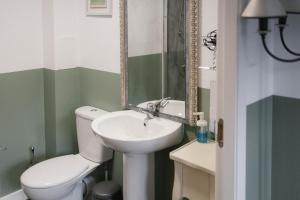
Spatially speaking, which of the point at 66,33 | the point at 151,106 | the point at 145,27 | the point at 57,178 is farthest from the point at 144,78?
the point at 57,178

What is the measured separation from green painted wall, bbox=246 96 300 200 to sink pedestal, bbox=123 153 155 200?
82 cm

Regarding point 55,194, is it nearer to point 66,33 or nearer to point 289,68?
point 66,33

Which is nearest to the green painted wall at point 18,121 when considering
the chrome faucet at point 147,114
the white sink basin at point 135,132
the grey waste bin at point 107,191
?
the grey waste bin at point 107,191

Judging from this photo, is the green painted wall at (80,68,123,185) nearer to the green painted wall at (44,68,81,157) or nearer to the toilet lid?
the green painted wall at (44,68,81,157)

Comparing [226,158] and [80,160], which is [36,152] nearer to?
[80,160]

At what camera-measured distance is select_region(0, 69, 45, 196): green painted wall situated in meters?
2.70

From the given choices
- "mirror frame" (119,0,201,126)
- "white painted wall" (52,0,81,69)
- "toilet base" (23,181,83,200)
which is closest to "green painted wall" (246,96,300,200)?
"mirror frame" (119,0,201,126)

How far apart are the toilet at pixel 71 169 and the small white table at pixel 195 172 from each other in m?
0.85

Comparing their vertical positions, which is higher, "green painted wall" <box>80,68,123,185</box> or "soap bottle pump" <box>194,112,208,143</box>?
"green painted wall" <box>80,68,123,185</box>

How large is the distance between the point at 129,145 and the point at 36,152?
1237mm

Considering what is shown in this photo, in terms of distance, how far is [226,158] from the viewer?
142 centimetres

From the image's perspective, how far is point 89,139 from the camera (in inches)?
108

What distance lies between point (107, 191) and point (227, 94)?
1.54m

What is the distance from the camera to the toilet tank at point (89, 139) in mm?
2707
